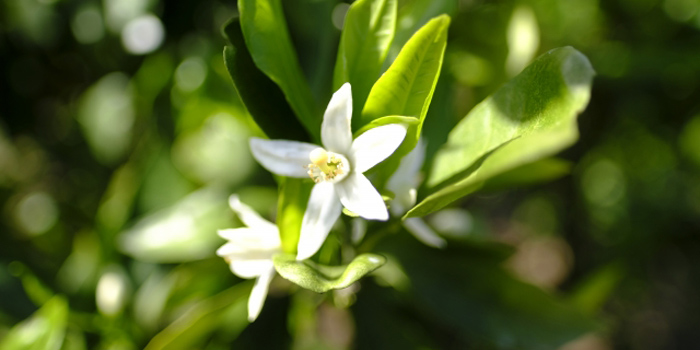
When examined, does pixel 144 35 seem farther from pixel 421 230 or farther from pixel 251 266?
pixel 421 230

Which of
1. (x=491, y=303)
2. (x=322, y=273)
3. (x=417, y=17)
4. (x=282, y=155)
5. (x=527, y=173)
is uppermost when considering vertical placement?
(x=417, y=17)

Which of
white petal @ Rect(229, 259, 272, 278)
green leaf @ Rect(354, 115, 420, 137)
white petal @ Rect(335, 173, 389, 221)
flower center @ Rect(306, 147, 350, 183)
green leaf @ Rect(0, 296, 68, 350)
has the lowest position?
green leaf @ Rect(0, 296, 68, 350)

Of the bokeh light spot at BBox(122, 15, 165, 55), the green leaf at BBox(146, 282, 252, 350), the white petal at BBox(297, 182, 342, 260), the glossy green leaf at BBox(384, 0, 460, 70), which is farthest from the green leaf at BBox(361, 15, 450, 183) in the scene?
the bokeh light spot at BBox(122, 15, 165, 55)

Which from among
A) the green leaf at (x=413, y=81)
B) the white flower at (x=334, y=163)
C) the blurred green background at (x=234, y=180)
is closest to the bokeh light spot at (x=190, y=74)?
the blurred green background at (x=234, y=180)

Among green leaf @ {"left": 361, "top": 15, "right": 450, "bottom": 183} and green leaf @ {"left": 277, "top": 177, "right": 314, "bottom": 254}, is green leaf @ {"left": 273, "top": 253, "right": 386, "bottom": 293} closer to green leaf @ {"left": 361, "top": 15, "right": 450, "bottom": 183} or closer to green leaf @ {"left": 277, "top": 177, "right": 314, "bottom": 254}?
green leaf @ {"left": 277, "top": 177, "right": 314, "bottom": 254}

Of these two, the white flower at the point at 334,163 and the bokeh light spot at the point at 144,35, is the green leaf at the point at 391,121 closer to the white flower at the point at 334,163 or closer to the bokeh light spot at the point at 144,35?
the white flower at the point at 334,163

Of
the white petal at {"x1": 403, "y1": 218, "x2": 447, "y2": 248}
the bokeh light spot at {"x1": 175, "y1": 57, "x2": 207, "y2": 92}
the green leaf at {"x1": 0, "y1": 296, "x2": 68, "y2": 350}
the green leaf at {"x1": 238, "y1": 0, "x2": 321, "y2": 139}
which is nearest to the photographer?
the green leaf at {"x1": 238, "y1": 0, "x2": 321, "y2": 139}

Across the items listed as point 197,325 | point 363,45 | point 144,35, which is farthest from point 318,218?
point 144,35
